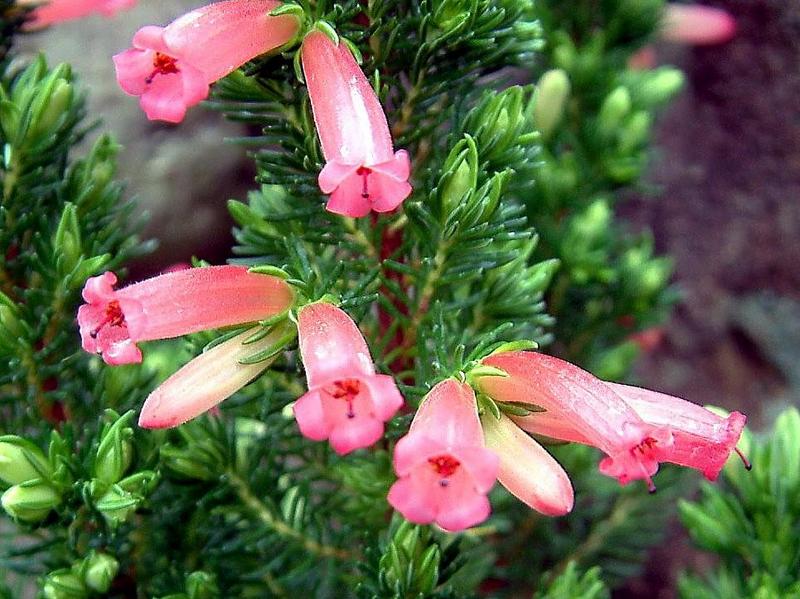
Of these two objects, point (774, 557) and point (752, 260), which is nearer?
point (774, 557)

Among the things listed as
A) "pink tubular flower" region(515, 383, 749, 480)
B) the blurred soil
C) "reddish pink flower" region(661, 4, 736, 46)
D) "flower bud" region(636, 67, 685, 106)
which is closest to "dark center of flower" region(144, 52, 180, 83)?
"pink tubular flower" region(515, 383, 749, 480)

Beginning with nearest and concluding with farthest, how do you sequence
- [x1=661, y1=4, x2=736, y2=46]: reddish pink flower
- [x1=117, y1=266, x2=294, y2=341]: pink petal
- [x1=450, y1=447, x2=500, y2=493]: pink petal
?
[x1=450, y1=447, x2=500, y2=493]: pink petal
[x1=117, y1=266, x2=294, y2=341]: pink petal
[x1=661, y1=4, x2=736, y2=46]: reddish pink flower

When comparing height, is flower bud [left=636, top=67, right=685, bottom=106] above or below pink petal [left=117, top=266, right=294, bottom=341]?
below

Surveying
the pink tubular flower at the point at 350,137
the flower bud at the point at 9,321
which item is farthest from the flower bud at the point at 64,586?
the pink tubular flower at the point at 350,137

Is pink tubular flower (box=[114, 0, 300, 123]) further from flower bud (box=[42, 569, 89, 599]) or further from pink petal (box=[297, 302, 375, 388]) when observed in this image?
flower bud (box=[42, 569, 89, 599])

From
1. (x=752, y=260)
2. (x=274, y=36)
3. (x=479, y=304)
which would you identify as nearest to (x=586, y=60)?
(x=479, y=304)

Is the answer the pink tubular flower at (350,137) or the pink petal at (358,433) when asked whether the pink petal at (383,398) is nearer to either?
the pink petal at (358,433)

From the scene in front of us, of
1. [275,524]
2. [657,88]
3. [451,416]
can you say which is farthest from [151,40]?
[657,88]

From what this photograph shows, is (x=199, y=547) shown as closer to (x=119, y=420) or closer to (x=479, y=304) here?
(x=119, y=420)
